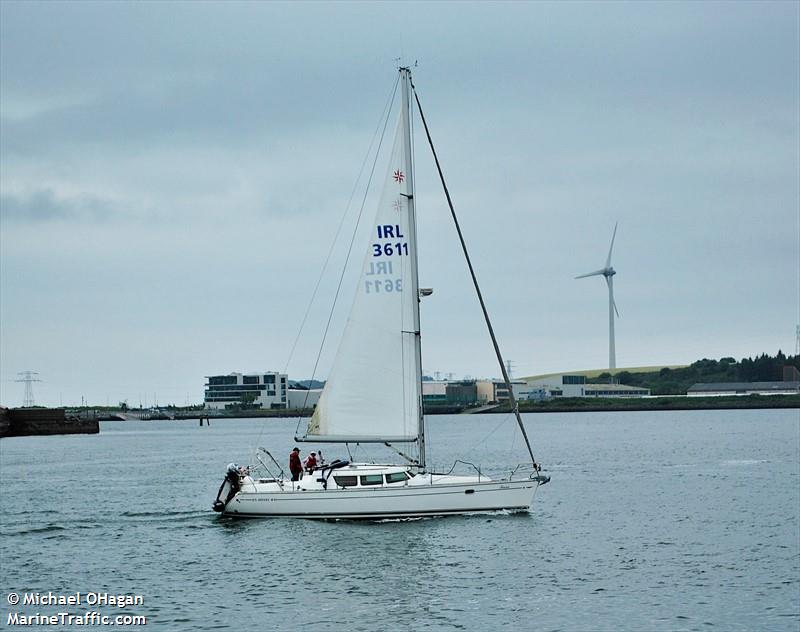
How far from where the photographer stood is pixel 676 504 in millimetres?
59000

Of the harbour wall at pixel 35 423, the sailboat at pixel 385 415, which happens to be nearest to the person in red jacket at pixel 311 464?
the sailboat at pixel 385 415

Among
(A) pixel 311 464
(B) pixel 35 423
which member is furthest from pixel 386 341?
(B) pixel 35 423

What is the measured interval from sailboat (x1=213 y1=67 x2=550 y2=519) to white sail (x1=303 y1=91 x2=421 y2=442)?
0.15 feet

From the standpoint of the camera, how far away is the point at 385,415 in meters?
48.2

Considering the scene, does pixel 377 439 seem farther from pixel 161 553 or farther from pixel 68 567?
pixel 68 567

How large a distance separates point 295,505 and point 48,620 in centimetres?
1542

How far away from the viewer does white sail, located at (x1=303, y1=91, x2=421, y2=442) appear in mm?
47938

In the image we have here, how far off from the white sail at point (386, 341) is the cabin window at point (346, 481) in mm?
1697

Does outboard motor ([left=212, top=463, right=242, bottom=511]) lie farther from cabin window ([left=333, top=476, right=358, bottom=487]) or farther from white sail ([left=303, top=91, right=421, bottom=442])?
cabin window ([left=333, top=476, right=358, bottom=487])

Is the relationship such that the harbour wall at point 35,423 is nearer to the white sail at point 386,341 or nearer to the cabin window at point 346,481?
the white sail at point 386,341

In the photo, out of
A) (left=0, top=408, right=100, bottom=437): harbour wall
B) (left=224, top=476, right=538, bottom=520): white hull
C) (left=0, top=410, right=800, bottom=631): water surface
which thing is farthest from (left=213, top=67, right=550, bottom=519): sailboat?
(left=0, top=408, right=100, bottom=437): harbour wall

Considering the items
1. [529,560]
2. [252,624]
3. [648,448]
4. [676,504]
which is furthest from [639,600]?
[648,448]

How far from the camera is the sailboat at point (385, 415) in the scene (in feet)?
155

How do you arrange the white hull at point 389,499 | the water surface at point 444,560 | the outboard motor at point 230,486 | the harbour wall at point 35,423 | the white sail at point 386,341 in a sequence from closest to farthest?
the water surface at point 444,560 → the white hull at point 389,499 → the white sail at point 386,341 → the outboard motor at point 230,486 → the harbour wall at point 35,423
